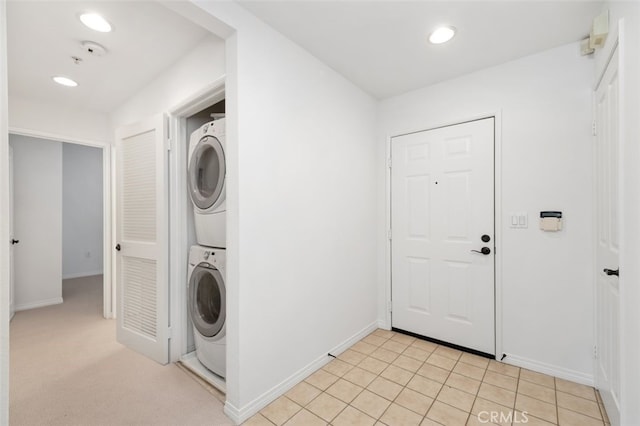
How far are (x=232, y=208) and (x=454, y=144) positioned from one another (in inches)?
77.7

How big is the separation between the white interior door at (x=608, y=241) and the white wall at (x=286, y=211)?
166cm

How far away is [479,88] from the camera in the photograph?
235 centimetres

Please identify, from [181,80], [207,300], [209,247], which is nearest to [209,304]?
[207,300]

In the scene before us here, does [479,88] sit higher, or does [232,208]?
[479,88]

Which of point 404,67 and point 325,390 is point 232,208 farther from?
point 404,67

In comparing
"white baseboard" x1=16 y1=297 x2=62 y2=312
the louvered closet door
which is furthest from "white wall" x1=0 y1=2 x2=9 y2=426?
"white baseboard" x1=16 y1=297 x2=62 y2=312

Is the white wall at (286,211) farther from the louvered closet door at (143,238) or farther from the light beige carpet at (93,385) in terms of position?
the louvered closet door at (143,238)

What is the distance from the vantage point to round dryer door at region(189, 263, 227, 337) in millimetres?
1967

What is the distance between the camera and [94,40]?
6.59 ft

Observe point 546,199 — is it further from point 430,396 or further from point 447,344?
point 430,396

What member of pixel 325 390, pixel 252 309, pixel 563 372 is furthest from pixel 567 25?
pixel 325 390

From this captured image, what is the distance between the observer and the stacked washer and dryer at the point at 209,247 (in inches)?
77.3

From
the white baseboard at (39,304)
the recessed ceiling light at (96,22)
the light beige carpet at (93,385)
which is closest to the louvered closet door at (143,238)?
the light beige carpet at (93,385)

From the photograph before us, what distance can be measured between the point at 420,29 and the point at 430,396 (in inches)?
94.6
